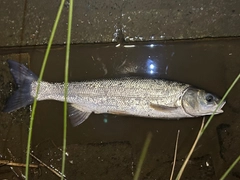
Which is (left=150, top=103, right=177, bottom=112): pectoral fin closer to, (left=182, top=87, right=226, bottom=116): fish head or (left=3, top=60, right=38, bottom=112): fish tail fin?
(left=182, top=87, right=226, bottom=116): fish head

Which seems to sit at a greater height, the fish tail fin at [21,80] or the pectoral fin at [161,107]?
the fish tail fin at [21,80]

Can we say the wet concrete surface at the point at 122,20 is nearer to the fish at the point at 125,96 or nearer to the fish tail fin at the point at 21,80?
the fish tail fin at the point at 21,80

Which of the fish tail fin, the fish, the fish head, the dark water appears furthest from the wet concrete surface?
the fish head

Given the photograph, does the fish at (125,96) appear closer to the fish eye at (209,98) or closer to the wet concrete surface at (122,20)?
the fish eye at (209,98)

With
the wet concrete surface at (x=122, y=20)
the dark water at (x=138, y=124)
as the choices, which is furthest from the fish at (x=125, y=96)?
the wet concrete surface at (x=122, y=20)

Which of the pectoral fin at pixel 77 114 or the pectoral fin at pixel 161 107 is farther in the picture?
the pectoral fin at pixel 77 114

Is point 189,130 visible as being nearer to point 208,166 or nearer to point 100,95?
point 208,166

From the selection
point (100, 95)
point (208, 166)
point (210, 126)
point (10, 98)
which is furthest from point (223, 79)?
point (10, 98)
